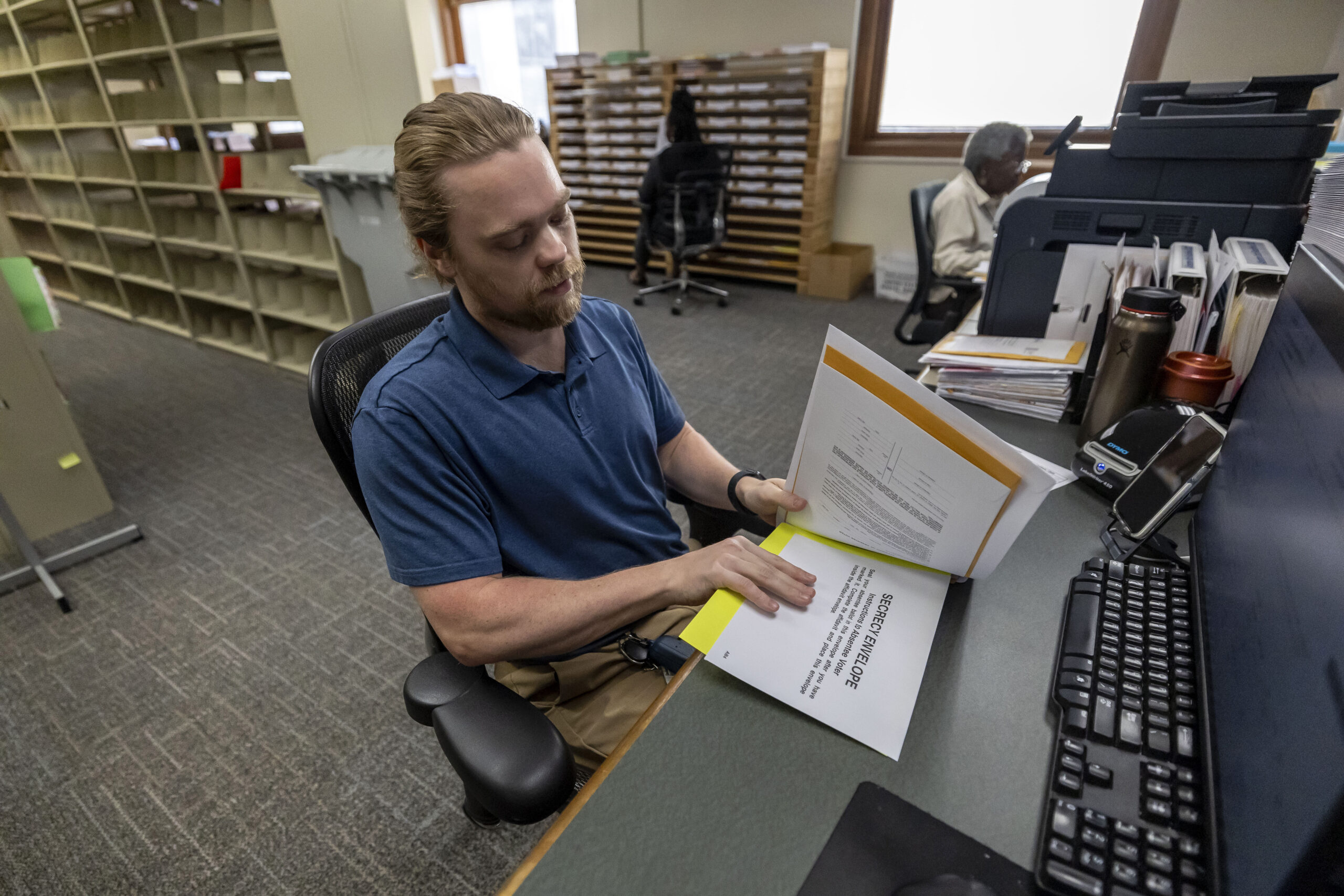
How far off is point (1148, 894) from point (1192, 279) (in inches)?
39.4

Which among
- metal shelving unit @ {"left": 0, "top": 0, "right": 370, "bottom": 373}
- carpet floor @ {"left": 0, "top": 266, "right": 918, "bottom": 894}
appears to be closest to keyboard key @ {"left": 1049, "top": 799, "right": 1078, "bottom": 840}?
carpet floor @ {"left": 0, "top": 266, "right": 918, "bottom": 894}

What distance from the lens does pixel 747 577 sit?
71 centimetres

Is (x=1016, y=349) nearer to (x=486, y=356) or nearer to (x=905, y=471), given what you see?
(x=905, y=471)

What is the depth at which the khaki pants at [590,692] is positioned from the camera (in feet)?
2.99

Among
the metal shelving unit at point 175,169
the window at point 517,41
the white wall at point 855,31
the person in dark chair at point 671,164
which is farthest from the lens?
the window at point 517,41

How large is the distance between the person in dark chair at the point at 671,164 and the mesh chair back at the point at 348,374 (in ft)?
10.5

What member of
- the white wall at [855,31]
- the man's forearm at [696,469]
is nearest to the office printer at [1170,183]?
the man's forearm at [696,469]

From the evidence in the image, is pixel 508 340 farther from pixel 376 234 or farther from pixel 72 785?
pixel 376 234

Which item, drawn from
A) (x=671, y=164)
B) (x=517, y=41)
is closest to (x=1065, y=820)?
(x=671, y=164)

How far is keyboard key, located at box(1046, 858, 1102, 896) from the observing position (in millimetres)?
449

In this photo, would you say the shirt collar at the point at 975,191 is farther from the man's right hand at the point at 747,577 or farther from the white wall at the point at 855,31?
the man's right hand at the point at 747,577

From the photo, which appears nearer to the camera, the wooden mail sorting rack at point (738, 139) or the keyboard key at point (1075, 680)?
the keyboard key at point (1075, 680)

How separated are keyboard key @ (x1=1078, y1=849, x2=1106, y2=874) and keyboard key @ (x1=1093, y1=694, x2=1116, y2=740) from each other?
11cm

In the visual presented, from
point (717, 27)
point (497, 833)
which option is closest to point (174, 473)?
point (497, 833)
